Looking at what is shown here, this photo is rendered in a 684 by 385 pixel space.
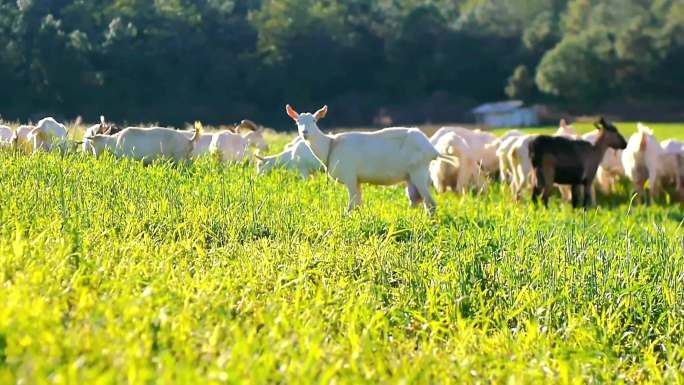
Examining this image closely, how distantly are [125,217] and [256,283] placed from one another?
1.99m

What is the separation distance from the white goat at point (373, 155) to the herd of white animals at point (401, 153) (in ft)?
0.03

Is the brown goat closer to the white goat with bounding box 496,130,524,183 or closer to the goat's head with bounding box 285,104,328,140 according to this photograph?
the white goat with bounding box 496,130,524,183

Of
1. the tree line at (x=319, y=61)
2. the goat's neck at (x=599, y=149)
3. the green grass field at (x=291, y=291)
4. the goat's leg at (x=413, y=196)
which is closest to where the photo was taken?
the green grass field at (x=291, y=291)

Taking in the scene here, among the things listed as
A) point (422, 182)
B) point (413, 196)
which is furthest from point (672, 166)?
point (422, 182)

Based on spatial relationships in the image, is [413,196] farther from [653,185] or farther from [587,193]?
[653,185]

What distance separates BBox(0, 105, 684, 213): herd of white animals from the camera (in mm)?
11484

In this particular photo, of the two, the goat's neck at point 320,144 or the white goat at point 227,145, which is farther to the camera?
the white goat at point 227,145

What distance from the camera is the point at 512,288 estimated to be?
7176 mm

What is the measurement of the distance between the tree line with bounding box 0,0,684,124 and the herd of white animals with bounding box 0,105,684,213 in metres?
19.3

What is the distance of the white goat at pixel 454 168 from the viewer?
52.6ft

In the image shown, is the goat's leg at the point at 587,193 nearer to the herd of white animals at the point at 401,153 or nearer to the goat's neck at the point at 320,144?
the herd of white animals at the point at 401,153

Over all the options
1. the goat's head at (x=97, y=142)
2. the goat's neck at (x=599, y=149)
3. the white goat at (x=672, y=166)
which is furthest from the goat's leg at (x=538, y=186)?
the goat's head at (x=97, y=142)

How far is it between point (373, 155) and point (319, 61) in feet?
160

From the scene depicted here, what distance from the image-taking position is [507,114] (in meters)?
67.9
